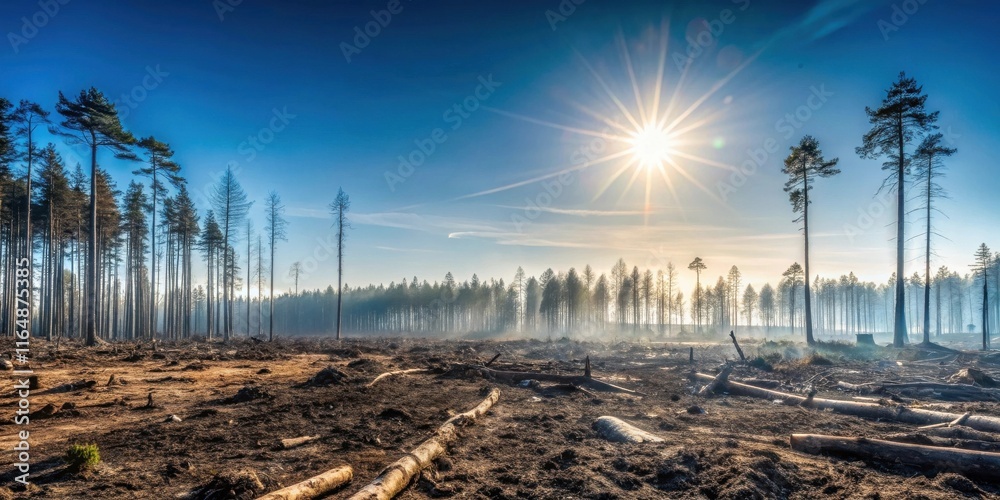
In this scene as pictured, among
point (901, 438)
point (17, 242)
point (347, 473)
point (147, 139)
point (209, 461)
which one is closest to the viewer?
point (347, 473)

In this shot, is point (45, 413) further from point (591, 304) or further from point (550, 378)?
point (591, 304)

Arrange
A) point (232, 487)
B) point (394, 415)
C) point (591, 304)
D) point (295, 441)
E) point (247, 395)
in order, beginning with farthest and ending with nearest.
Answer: point (591, 304) < point (247, 395) < point (394, 415) < point (295, 441) < point (232, 487)

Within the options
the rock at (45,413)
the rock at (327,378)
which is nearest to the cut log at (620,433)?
the rock at (327,378)

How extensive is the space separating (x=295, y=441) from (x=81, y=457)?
2.79m

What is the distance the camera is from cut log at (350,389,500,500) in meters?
4.89

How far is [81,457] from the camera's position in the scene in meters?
5.66

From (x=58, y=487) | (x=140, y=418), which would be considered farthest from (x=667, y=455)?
(x=140, y=418)

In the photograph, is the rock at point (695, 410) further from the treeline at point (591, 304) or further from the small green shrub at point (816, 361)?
the treeline at point (591, 304)

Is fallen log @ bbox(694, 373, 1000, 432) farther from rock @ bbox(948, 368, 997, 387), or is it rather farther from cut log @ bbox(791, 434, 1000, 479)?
Answer: rock @ bbox(948, 368, 997, 387)

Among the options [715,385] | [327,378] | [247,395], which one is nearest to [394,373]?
[327,378]

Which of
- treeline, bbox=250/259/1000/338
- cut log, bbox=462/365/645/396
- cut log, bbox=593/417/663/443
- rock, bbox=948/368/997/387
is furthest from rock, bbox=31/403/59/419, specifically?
treeline, bbox=250/259/1000/338

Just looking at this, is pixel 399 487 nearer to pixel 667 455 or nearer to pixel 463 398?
pixel 667 455

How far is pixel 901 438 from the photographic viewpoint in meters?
7.48

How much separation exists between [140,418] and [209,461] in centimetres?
429
